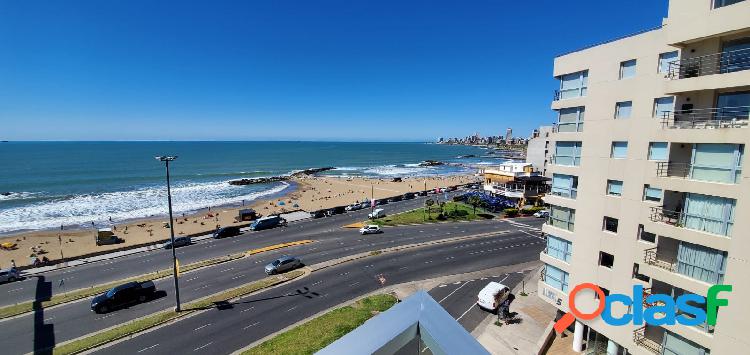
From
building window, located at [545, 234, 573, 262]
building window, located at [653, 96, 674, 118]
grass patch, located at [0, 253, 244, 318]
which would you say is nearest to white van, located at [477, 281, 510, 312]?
building window, located at [545, 234, 573, 262]

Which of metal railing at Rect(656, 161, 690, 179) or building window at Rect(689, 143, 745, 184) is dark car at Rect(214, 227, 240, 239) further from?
building window at Rect(689, 143, 745, 184)

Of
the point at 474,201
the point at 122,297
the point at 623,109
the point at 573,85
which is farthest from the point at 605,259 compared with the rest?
the point at 474,201

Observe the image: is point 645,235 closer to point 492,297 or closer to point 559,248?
point 559,248

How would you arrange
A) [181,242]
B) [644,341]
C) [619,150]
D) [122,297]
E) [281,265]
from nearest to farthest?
1. [644,341]
2. [619,150]
3. [122,297]
4. [281,265]
5. [181,242]

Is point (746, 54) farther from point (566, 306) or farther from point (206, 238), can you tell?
point (206, 238)

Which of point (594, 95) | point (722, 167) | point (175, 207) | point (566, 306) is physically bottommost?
point (175, 207)

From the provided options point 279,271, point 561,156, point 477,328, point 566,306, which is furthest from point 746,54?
point 279,271
